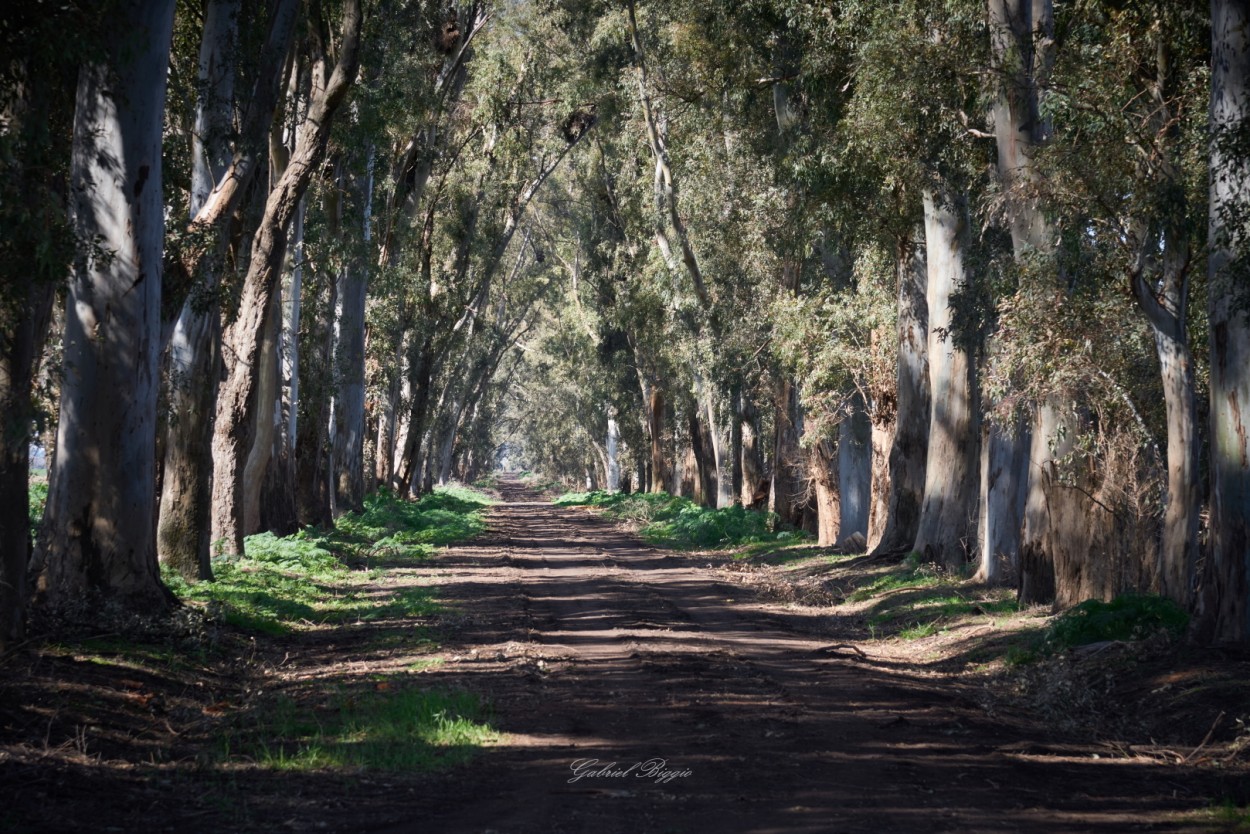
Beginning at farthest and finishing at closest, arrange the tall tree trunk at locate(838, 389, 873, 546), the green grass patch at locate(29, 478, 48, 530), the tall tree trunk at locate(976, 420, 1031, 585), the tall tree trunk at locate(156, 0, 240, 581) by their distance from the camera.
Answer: the tall tree trunk at locate(838, 389, 873, 546)
the green grass patch at locate(29, 478, 48, 530)
the tall tree trunk at locate(976, 420, 1031, 585)
the tall tree trunk at locate(156, 0, 240, 581)

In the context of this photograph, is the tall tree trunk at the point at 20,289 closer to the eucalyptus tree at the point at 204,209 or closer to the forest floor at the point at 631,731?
the forest floor at the point at 631,731

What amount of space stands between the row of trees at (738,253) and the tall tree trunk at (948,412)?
0.06 m

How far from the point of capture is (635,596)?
17.0 m

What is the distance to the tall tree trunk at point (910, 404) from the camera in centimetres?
1956

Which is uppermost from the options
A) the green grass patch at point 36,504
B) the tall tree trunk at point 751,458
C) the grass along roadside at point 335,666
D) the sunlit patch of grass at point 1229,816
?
the tall tree trunk at point 751,458

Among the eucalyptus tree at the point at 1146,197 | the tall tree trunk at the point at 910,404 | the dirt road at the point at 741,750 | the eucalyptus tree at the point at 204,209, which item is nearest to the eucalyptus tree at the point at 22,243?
the dirt road at the point at 741,750

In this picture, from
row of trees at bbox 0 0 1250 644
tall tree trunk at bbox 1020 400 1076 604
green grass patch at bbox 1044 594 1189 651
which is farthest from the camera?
tall tree trunk at bbox 1020 400 1076 604

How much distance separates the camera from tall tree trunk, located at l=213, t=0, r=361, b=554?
1688cm

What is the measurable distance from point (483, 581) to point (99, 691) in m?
10.6

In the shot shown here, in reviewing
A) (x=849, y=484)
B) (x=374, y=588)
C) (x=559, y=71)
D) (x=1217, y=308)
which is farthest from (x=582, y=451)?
(x=1217, y=308)

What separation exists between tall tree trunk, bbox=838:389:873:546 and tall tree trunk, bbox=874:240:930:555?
296 cm

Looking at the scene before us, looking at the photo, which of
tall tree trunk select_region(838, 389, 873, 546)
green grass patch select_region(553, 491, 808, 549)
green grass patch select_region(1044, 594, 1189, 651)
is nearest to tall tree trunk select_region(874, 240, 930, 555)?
tall tree trunk select_region(838, 389, 873, 546)

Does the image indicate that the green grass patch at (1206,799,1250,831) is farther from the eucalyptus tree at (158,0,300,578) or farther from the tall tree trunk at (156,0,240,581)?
the tall tree trunk at (156,0,240,581)

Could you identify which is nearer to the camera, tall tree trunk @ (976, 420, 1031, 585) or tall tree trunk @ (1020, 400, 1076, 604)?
tall tree trunk @ (1020, 400, 1076, 604)
